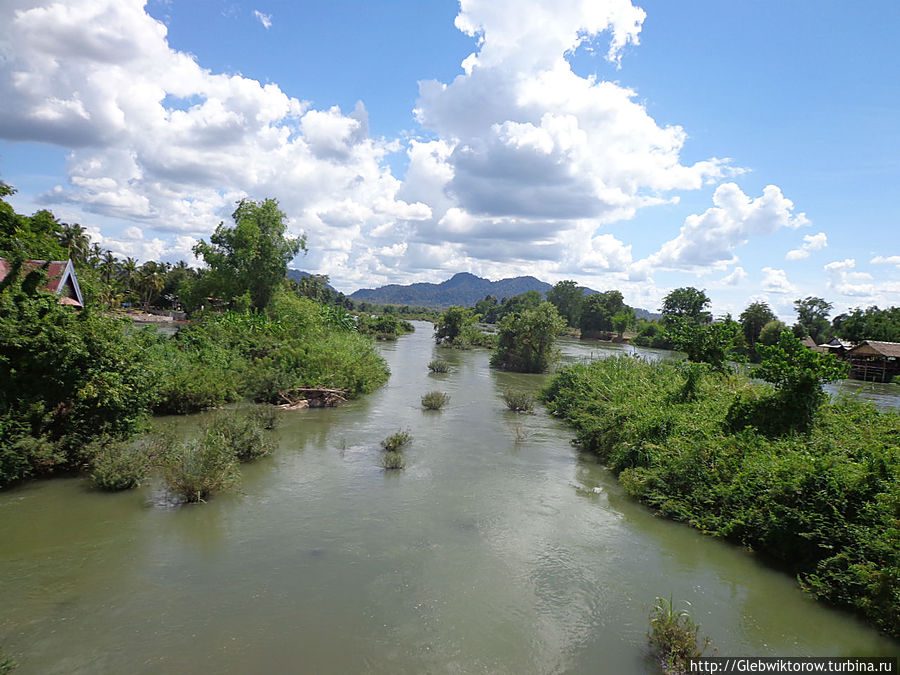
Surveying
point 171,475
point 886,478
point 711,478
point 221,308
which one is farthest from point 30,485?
point 221,308

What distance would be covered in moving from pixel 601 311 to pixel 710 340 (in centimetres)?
9126

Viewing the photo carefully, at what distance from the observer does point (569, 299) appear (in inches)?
4909

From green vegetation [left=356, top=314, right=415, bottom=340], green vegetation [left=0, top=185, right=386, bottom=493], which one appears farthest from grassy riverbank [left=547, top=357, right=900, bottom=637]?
green vegetation [left=356, top=314, right=415, bottom=340]

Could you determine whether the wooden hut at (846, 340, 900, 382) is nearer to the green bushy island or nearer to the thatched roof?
the thatched roof

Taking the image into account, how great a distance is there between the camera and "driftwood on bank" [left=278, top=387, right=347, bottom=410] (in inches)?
750

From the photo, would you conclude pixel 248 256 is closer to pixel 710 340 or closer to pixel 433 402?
pixel 433 402

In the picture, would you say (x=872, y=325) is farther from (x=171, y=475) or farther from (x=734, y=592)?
(x=171, y=475)

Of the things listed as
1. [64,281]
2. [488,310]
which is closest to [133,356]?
[64,281]

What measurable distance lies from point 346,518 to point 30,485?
6.42 metres

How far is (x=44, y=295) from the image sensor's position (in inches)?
397

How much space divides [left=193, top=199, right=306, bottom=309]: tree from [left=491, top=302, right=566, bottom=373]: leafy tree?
59.6 feet

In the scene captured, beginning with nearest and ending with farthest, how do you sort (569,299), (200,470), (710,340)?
(200,470) < (710,340) < (569,299)

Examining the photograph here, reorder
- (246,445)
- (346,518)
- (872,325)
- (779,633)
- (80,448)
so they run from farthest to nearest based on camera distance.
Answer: (872,325) < (246,445) < (80,448) < (346,518) < (779,633)

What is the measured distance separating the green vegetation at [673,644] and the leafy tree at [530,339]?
29383 millimetres
